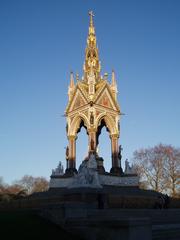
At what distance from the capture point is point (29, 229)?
29.8 ft

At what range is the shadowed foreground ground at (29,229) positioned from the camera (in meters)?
8.53

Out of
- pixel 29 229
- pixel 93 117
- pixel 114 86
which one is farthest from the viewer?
pixel 114 86

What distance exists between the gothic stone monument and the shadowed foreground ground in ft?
47.7

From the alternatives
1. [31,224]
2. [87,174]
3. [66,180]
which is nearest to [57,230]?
[31,224]

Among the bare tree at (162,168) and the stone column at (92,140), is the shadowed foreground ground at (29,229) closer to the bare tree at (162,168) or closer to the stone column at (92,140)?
the stone column at (92,140)

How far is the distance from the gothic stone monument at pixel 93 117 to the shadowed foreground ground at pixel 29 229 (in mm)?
14552

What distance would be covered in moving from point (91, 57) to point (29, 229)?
2431 centimetres

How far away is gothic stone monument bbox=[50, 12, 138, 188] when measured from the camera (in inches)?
1038

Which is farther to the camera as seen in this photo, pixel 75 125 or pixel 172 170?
pixel 172 170

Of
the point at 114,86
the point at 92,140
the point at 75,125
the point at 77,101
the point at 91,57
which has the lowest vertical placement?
the point at 92,140

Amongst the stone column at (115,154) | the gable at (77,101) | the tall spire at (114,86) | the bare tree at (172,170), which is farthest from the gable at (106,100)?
the bare tree at (172,170)

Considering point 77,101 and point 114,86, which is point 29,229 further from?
point 114,86

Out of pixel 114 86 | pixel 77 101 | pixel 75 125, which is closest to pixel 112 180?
pixel 75 125

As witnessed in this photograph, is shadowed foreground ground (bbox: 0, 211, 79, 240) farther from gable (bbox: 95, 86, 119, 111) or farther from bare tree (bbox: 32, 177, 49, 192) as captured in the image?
bare tree (bbox: 32, 177, 49, 192)
